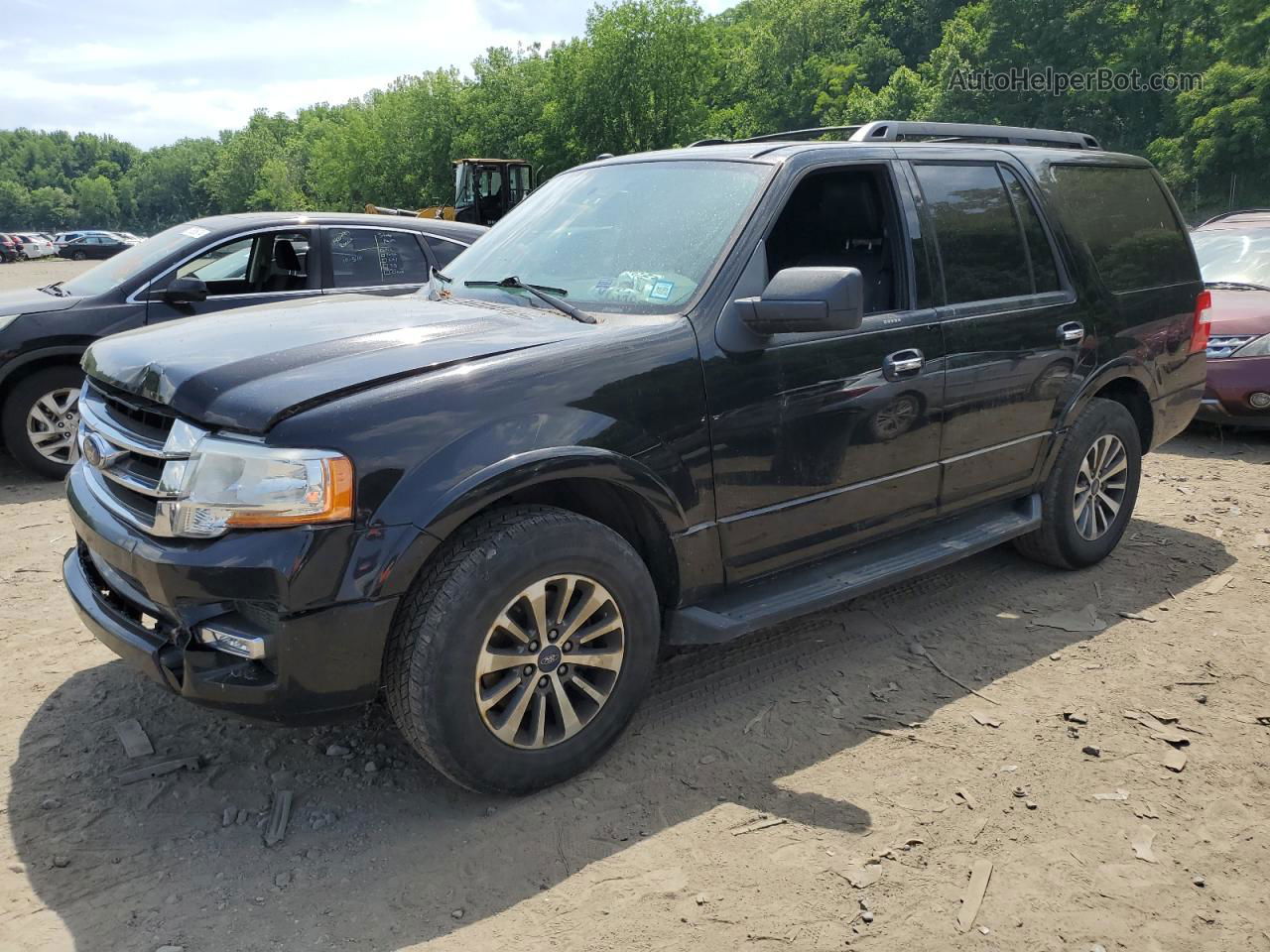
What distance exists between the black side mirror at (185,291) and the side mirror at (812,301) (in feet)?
15.9

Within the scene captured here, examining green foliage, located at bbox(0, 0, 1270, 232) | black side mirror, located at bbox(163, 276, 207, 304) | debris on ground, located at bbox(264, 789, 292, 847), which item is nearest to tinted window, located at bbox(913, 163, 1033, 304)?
debris on ground, located at bbox(264, 789, 292, 847)

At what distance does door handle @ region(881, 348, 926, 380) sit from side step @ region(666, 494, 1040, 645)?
689 millimetres

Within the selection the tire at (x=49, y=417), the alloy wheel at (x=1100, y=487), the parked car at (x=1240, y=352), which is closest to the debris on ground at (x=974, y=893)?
the alloy wheel at (x=1100, y=487)

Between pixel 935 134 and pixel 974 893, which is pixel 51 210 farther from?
pixel 974 893

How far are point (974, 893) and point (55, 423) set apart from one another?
6.54 meters

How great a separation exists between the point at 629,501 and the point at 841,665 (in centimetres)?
140

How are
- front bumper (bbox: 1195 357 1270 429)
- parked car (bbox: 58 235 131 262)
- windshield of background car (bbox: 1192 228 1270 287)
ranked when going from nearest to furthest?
front bumper (bbox: 1195 357 1270 429) < windshield of background car (bbox: 1192 228 1270 287) < parked car (bbox: 58 235 131 262)

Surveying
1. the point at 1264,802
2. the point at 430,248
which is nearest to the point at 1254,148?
the point at 430,248

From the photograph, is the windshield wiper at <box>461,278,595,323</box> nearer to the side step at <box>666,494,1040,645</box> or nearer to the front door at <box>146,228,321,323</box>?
the side step at <box>666,494,1040,645</box>

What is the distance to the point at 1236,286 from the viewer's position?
8.68 metres

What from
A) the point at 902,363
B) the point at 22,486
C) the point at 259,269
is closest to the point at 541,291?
the point at 902,363

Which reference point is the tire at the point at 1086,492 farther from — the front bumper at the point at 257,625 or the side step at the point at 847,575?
the front bumper at the point at 257,625

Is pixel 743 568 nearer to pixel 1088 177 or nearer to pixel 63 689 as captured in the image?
pixel 63 689
